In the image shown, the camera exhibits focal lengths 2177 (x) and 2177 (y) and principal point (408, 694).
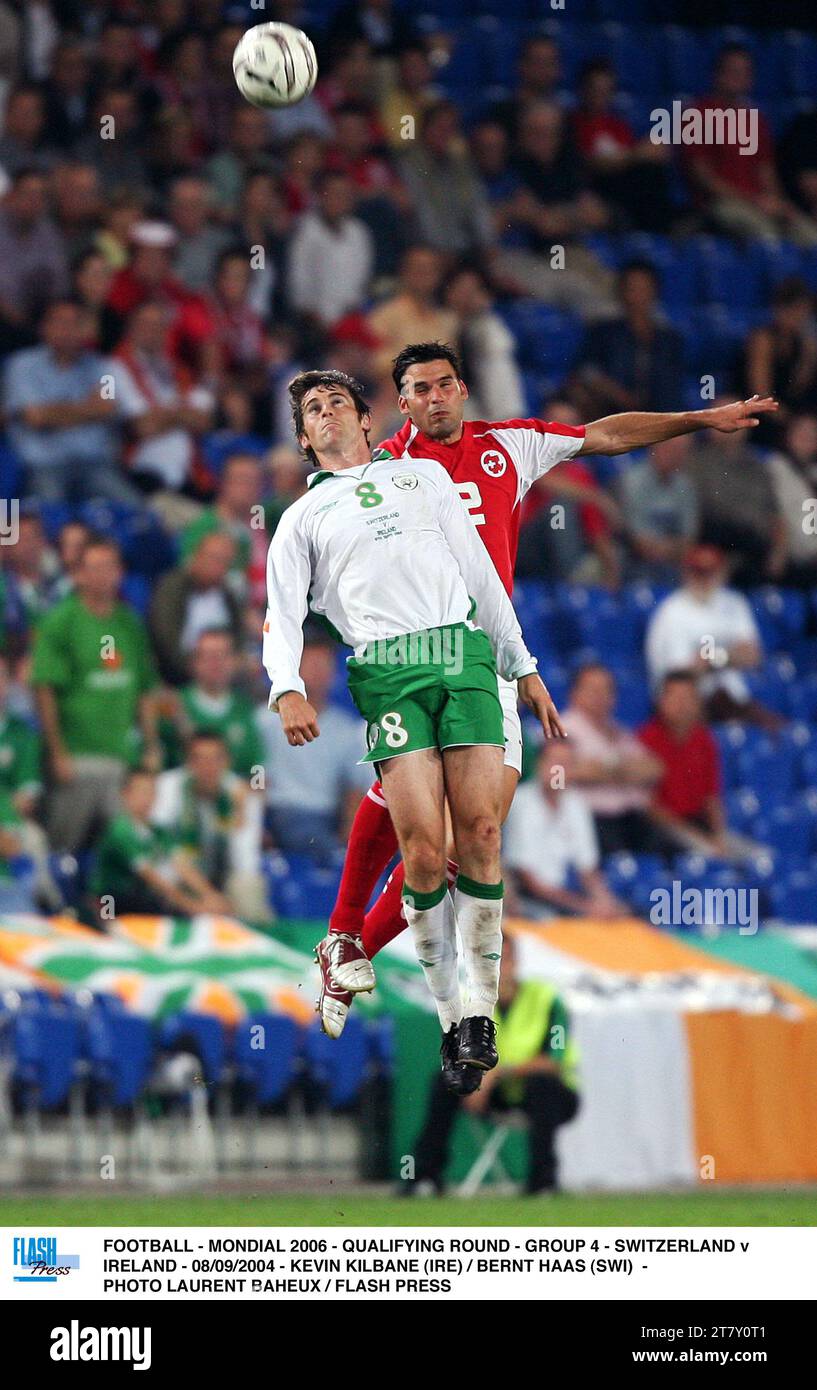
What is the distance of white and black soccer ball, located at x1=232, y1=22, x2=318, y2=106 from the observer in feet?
25.4

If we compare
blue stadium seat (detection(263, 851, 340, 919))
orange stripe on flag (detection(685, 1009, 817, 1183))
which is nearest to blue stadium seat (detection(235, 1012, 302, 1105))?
blue stadium seat (detection(263, 851, 340, 919))

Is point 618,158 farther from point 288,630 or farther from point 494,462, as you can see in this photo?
point 288,630

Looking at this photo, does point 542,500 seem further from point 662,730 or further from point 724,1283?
point 724,1283

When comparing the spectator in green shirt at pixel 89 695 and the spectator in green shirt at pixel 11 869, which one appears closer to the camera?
the spectator in green shirt at pixel 11 869

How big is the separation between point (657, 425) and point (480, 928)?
5.84 feet

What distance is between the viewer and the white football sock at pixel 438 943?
6.81 metres

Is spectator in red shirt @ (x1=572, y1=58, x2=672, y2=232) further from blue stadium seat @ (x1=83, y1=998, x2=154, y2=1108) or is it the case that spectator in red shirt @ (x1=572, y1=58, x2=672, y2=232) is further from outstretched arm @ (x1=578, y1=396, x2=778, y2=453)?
outstretched arm @ (x1=578, y1=396, x2=778, y2=453)

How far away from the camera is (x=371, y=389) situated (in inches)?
508

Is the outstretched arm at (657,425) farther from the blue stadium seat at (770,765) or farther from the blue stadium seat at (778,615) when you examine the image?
the blue stadium seat at (778,615)

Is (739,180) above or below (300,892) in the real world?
above

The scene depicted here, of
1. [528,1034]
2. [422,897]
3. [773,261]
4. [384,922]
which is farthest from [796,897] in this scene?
[422,897]

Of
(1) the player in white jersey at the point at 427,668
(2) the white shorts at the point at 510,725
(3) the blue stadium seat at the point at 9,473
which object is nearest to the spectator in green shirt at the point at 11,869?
(3) the blue stadium seat at the point at 9,473

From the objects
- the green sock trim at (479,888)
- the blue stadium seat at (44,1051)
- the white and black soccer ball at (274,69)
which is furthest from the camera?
the blue stadium seat at (44,1051)
